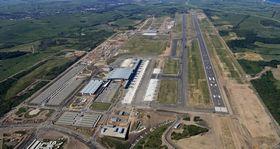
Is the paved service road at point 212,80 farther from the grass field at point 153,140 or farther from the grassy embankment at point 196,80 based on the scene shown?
the grass field at point 153,140

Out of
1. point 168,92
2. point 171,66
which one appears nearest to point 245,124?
point 168,92

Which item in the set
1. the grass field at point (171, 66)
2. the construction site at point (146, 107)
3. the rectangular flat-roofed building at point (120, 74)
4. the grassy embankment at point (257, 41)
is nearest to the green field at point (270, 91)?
the grassy embankment at point (257, 41)

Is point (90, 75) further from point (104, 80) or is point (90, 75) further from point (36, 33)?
point (36, 33)

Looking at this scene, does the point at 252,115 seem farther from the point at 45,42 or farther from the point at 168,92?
the point at 45,42

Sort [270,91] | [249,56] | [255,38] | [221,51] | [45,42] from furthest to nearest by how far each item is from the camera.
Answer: [45,42]
[255,38]
[221,51]
[249,56]
[270,91]

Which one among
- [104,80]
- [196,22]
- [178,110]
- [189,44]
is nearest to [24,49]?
[104,80]
